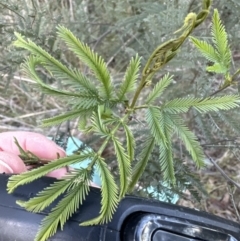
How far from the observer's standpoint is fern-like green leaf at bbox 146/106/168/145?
0.65 meters

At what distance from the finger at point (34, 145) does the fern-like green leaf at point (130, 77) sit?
0.44m

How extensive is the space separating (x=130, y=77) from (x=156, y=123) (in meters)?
0.08

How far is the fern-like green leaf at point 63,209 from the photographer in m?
0.68

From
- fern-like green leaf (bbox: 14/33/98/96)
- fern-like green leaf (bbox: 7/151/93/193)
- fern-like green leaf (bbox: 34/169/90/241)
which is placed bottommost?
fern-like green leaf (bbox: 34/169/90/241)

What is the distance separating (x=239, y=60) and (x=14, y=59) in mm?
739

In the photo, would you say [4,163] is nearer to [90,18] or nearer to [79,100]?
[79,100]

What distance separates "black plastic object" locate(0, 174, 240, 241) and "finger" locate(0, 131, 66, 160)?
0.30 m

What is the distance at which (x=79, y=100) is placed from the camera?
0.66 metres

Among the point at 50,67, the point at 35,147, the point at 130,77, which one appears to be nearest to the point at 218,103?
the point at 130,77

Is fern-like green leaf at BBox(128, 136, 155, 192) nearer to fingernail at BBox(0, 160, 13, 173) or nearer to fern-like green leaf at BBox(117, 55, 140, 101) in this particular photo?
fern-like green leaf at BBox(117, 55, 140, 101)

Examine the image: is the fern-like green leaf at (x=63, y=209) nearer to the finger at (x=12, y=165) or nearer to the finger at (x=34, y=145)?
the finger at (x=12, y=165)

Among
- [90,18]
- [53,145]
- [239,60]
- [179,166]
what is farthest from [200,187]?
[90,18]

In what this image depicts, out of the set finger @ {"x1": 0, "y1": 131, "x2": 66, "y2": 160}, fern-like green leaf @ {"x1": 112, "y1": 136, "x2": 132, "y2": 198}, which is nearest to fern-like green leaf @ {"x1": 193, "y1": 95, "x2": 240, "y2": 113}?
fern-like green leaf @ {"x1": 112, "y1": 136, "x2": 132, "y2": 198}

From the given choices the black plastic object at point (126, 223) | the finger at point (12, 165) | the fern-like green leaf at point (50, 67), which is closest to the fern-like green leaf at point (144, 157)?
the black plastic object at point (126, 223)
